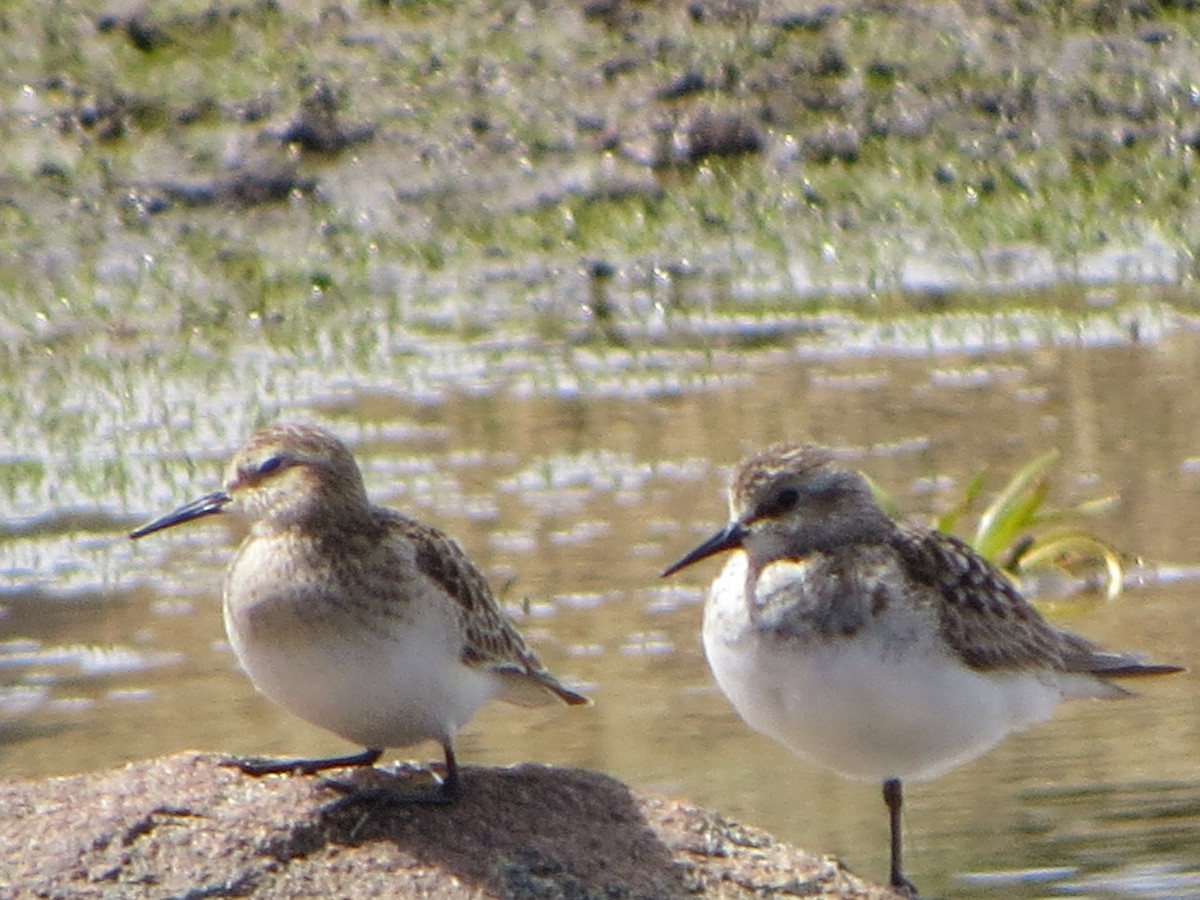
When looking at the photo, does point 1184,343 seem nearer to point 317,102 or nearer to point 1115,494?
point 1115,494

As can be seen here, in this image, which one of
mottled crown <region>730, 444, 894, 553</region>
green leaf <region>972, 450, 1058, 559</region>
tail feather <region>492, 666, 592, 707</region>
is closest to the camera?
tail feather <region>492, 666, 592, 707</region>

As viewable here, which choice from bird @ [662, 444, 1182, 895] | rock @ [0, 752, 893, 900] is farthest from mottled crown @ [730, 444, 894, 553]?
rock @ [0, 752, 893, 900]

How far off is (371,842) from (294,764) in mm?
397

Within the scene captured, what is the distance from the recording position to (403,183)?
15.1 metres

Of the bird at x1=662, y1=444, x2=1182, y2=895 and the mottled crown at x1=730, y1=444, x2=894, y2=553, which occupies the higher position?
the mottled crown at x1=730, y1=444, x2=894, y2=553

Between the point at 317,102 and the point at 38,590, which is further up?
the point at 317,102

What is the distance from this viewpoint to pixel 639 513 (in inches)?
449

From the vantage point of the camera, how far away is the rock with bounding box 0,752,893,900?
6.31 m

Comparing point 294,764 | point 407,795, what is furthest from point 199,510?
point 407,795

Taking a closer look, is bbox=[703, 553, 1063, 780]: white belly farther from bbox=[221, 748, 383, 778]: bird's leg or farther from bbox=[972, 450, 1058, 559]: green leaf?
bbox=[972, 450, 1058, 559]: green leaf

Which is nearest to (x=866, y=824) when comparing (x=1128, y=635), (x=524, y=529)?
(x=1128, y=635)

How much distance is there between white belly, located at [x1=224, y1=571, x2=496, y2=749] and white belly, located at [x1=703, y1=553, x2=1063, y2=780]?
768 millimetres

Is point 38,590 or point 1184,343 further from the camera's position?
point 1184,343

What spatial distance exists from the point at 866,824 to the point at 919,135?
8271mm
